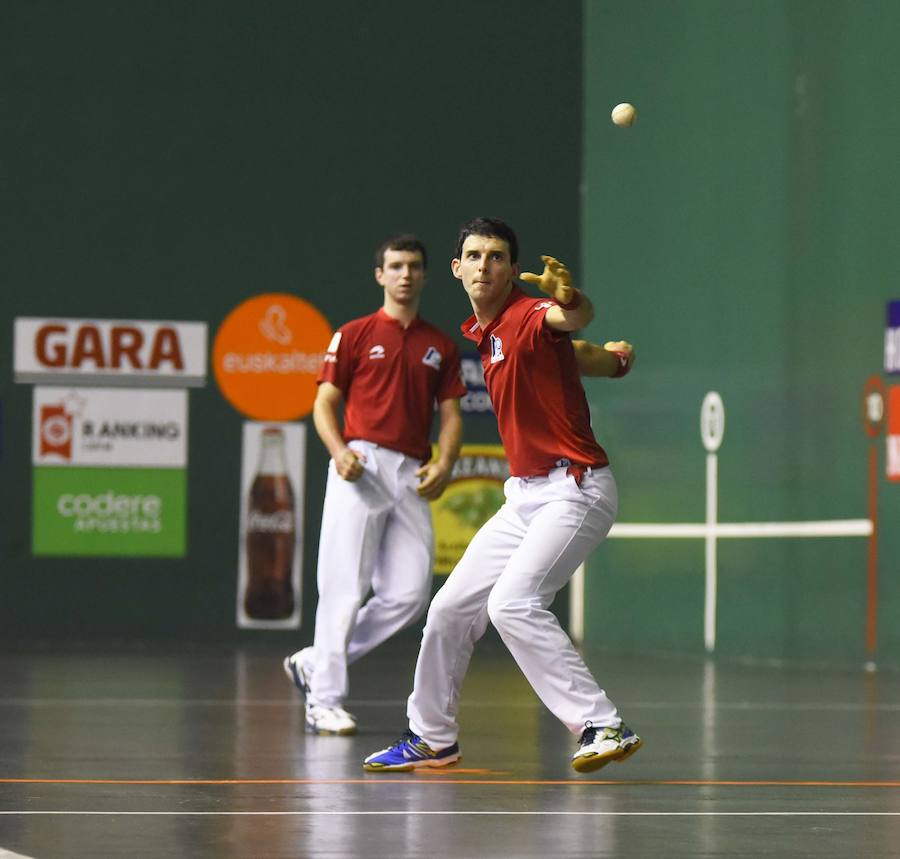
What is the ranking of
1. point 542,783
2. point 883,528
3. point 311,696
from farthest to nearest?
1. point 883,528
2. point 311,696
3. point 542,783

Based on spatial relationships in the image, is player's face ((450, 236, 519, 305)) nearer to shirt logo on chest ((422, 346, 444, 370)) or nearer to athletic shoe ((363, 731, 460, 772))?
athletic shoe ((363, 731, 460, 772))

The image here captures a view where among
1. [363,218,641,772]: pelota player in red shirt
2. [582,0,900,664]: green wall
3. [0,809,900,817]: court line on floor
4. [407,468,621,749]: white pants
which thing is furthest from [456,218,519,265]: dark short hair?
[582,0,900,664]: green wall

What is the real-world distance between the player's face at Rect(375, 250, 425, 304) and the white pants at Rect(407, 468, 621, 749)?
1.23 metres

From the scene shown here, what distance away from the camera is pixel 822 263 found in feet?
28.2

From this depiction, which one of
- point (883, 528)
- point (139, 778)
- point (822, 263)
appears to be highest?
point (822, 263)

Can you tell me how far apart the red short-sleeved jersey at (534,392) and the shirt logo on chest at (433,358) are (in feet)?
4.04

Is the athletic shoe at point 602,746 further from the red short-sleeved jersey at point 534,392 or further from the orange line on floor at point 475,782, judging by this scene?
the red short-sleeved jersey at point 534,392

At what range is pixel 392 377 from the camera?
5707mm

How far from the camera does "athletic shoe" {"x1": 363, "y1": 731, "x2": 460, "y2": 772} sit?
4598mm

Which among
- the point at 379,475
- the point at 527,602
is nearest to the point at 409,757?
the point at 527,602

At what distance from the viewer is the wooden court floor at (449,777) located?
351 cm

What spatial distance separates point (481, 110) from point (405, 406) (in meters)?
4.83

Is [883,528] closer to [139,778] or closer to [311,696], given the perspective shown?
[311,696]

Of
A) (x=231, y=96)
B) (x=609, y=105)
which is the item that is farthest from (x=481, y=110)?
(x=231, y=96)
